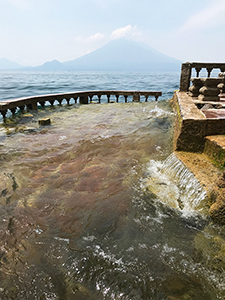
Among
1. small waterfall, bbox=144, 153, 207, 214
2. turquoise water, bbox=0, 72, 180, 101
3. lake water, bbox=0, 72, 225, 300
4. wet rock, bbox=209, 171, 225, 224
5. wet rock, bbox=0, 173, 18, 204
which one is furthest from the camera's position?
turquoise water, bbox=0, 72, 180, 101

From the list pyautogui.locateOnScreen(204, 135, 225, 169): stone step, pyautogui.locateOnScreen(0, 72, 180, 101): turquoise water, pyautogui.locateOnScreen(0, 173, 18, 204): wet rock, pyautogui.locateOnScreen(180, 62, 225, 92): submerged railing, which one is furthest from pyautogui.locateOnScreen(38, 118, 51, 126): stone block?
pyautogui.locateOnScreen(0, 72, 180, 101): turquoise water

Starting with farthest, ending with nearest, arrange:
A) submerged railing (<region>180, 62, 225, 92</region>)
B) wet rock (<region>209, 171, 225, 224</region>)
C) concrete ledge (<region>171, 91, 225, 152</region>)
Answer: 1. submerged railing (<region>180, 62, 225, 92</region>)
2. concrete ledge (<region>171, 91, 225, 152</region>)
3. wet rock (<region>209, 171, 225, 224</region>)

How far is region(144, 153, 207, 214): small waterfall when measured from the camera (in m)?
3.60

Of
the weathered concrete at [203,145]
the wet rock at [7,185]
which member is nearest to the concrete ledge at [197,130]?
the weathered concrete at [203,145]

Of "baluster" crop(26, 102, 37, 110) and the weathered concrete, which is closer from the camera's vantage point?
the weathered concrete

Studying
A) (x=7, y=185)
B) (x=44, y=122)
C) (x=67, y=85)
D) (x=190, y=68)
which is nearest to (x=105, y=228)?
(x=7, y=185)

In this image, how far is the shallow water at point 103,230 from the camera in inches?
91.6

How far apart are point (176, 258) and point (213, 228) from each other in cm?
92

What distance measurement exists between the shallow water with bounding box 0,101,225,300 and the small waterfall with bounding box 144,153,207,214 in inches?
0.8

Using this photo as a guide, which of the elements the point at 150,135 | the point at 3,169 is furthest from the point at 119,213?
the point at 150,135

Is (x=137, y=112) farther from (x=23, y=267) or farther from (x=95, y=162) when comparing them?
(x=23, y=267)

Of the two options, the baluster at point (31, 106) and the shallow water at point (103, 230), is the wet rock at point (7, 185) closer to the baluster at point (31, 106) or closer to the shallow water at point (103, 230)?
the shallow water at point (103, 230)

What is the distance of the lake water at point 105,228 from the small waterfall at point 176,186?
0.07 feet

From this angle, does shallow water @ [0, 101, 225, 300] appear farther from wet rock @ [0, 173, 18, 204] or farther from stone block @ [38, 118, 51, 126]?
stone block @ [38, 118, 51, 126]
